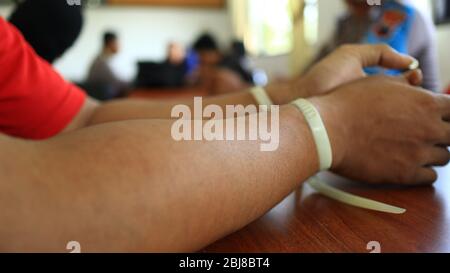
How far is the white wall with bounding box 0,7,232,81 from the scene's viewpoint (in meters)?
4.98

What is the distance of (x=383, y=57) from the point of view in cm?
45

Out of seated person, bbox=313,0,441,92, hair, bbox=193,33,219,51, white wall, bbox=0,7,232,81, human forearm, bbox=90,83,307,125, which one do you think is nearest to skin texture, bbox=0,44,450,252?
human forearm, bbox=90,83,307,125

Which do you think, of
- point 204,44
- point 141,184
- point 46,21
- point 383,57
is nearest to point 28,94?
point 46,21

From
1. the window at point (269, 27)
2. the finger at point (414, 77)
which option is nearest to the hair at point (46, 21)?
the finger at point (414, 77)

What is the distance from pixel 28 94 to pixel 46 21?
0.51 ft

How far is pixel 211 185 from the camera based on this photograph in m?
0.26

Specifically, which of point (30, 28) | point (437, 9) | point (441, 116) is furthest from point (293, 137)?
point (437, 9)

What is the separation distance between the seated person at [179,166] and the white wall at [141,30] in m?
4.88

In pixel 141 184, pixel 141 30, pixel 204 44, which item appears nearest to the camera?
pixel 141 184

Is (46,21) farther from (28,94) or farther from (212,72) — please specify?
(212,72)

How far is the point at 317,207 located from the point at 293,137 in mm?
91

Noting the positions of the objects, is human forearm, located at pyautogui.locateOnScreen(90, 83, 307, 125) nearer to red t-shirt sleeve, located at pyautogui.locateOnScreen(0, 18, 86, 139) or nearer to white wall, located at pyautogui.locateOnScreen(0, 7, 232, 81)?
red t-shirt sleeve, located at pyautogui.locateOnScreen(0, 18, 86, 139)

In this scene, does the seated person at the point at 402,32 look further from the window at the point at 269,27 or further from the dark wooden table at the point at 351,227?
the window at the point at 269,27
